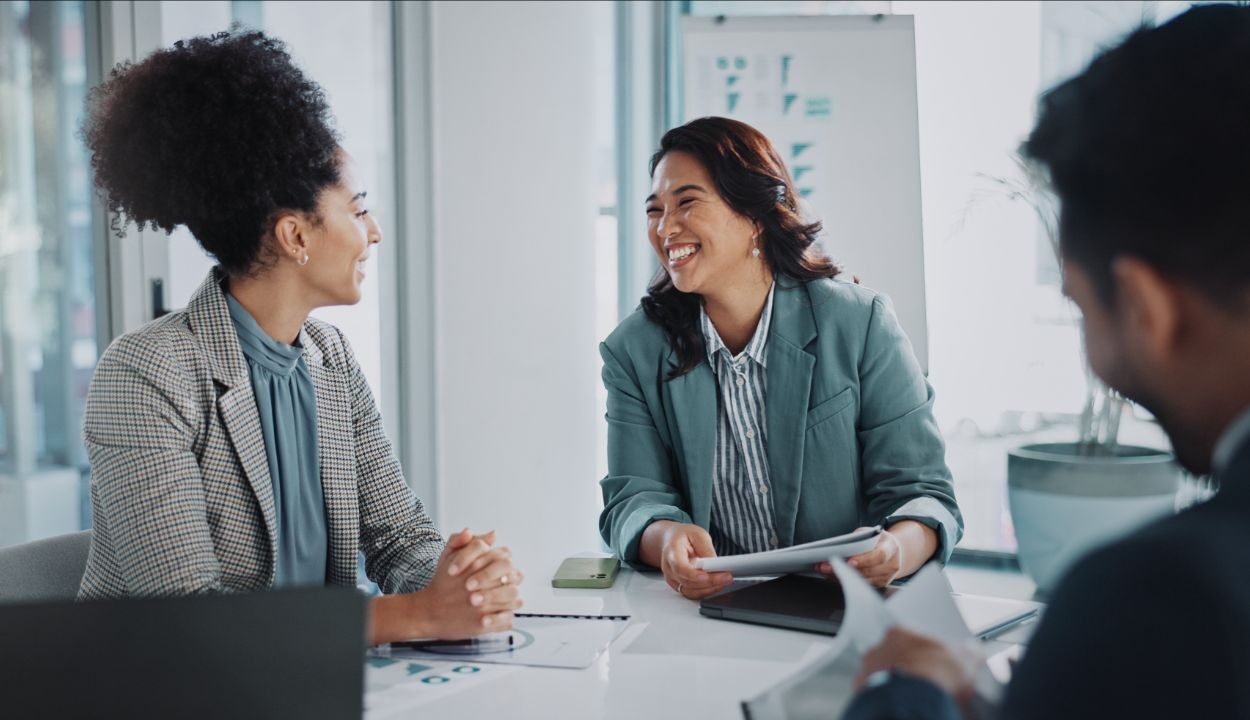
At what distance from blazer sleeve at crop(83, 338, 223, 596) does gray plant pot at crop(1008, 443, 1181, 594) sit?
299cm

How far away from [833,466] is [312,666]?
129cm

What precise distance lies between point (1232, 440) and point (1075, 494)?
3.16m

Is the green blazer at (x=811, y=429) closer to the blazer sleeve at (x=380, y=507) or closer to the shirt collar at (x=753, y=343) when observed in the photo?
the shirt collar at (x=753, y=343)

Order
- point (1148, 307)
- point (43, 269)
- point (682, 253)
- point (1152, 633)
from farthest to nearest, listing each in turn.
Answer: point (43, 269)
point (682, 253)
point (1148, 307)
point (1152, 633)

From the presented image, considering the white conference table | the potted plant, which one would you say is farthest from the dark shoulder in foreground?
the potted plant

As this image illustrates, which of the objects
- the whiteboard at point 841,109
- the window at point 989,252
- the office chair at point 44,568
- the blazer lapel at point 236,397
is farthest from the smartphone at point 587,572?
the window at point 989,252

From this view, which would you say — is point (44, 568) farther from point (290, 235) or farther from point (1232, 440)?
point (1232, 440)

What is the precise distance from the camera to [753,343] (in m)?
2.04

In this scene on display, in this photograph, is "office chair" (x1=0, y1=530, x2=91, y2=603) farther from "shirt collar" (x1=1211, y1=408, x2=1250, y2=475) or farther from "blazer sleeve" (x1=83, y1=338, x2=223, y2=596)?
"shirt collar" (x1=1211, y1=408, x2=1250, y2=475)

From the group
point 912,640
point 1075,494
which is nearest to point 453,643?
point 912,640

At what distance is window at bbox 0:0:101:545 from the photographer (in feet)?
8.22

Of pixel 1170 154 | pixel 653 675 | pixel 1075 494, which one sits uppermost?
pixel 1170 154

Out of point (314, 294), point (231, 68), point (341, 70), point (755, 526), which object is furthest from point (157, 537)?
point (341, 70)

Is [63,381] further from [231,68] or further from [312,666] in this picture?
[312,666]
